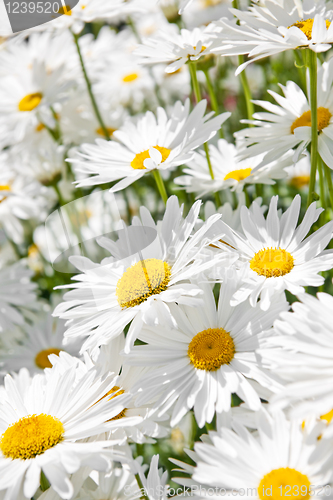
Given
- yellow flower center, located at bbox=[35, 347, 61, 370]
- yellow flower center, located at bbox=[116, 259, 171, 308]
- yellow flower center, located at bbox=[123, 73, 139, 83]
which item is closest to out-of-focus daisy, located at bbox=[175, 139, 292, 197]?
yellow flower center, located at bbox=[116, 259, 171, 308]

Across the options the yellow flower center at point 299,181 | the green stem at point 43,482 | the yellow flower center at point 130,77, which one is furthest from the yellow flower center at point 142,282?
the yellow flower center at point 130,77

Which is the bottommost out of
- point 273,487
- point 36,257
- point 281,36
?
point 36,257

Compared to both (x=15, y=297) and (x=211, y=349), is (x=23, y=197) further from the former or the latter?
(x=211, y=349)

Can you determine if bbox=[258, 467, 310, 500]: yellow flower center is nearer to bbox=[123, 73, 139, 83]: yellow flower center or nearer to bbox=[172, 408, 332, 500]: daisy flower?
bbox=[172, 408, 332, 500]: daisy flower

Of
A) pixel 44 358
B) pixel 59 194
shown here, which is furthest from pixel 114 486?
pixel 59 194

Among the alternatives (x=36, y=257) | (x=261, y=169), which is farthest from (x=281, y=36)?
(x=36, y=257)

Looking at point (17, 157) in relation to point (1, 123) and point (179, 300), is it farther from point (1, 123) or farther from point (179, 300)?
point (179, 300)
